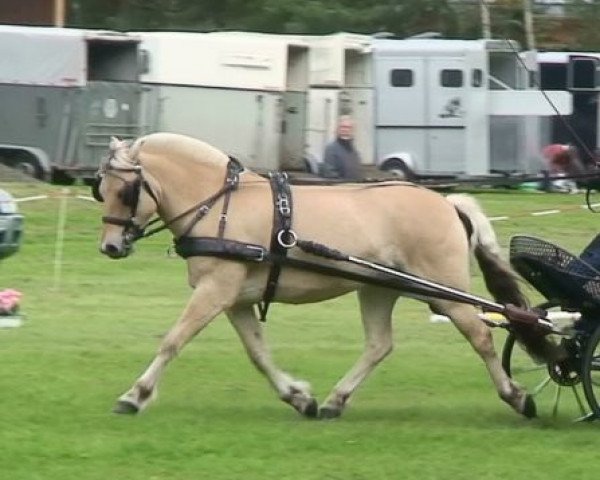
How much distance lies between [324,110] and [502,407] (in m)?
22.2

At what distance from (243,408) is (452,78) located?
78.7 feet

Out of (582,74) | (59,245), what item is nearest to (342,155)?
(59,245)

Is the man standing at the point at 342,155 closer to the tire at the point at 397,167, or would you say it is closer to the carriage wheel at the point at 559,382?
the tire at the point at 397,167

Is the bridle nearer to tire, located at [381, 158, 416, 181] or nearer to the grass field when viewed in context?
the grass field

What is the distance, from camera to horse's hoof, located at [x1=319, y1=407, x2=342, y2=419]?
10.2 meters

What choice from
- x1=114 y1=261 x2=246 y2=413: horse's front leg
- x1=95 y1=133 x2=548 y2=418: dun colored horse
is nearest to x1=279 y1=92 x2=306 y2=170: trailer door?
x1=95 y1=133 x2=548 y2=418: dun colored horse

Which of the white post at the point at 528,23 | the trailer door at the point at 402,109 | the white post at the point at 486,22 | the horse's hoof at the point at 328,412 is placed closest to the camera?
the horse's hoof at the point at 328,412

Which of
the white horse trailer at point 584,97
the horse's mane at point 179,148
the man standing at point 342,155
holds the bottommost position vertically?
the man standing at point 342,155

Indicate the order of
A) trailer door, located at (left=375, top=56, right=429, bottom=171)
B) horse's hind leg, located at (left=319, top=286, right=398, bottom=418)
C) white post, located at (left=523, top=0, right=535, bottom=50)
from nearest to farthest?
horse's hind leg, located at (left=319, top=286, right=398, bottom=418) < trailer door, located at (left=375, top=56, right=429, bottom=171) < white post, located at (left=523, top=0, right=535, bottom=50)

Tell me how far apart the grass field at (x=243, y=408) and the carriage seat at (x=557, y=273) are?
77cm

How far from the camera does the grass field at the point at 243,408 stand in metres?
8.45

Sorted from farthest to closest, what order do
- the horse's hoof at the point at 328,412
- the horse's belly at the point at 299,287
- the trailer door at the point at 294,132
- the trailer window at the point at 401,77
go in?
the trailer window at the point at 401,77
the trailer door at the point at 294,132
the horse's hoof at the point at 328,412
the horse's belly at the point at 299,287

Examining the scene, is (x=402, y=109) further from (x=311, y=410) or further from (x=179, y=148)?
(x=311, y=410)

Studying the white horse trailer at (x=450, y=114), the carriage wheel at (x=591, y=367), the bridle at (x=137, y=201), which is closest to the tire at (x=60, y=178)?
the white horse trailer at (x=450, y=114)
